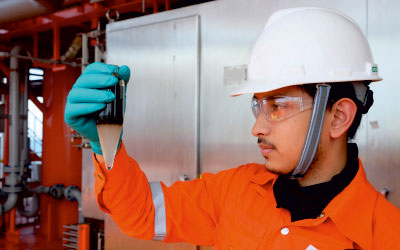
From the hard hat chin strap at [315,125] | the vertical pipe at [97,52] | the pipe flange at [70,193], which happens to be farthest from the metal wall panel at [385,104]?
the pipe flange at [70,193]

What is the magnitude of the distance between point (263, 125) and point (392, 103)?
36.4 inches

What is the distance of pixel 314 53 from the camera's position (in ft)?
4.02

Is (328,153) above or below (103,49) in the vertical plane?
below

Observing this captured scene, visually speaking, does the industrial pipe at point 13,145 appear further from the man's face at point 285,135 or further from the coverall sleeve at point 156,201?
the man's face at point 285,135

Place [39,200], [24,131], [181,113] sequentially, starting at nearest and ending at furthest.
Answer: [181,113], [24,131], [39,200]

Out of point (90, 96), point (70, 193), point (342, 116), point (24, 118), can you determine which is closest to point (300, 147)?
point (342, 116)

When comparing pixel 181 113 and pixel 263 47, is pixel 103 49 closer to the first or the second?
pixel 181 113

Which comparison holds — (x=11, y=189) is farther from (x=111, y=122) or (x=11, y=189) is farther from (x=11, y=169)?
(x=111, y=122)

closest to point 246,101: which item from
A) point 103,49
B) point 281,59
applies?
point 281,59

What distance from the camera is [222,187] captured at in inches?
60.0

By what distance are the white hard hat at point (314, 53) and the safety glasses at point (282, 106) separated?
2.1 inches

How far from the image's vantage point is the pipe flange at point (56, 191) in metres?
4.98

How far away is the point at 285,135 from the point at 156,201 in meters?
0.57

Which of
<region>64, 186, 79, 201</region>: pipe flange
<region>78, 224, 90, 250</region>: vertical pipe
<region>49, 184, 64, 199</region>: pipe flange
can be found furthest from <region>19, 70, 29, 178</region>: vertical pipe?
<region>78, 224, 90, 250</region>: vertical pipe
